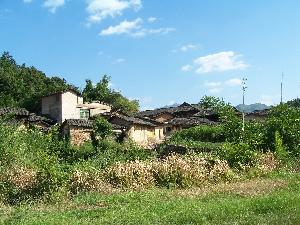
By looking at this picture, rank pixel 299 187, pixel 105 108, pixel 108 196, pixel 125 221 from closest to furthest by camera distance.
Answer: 1. pixel 125 221
2. pixel 108 196
3. pixel 299 187
4. pixel 105 108

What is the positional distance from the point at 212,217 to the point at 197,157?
804cm

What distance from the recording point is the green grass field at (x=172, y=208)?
37.6 feet

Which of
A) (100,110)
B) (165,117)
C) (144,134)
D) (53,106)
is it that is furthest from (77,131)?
(165,117)

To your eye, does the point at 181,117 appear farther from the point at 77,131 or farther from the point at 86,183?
the point at 86,183

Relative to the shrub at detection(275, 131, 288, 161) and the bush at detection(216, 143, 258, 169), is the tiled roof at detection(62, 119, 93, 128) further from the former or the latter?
the bush at detection(216, 143, 258, 169)

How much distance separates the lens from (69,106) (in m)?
56.2

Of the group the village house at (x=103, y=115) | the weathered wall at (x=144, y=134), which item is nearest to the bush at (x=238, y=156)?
the village house at (x=103, y=115)

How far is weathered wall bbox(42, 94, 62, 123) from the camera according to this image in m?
55.3

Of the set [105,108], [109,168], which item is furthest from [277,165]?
[105,108]

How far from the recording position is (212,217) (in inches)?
456

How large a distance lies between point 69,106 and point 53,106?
76.0 inches

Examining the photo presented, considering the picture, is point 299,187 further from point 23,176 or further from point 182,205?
point 23,176

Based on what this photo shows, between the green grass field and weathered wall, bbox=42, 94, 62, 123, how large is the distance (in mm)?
40574

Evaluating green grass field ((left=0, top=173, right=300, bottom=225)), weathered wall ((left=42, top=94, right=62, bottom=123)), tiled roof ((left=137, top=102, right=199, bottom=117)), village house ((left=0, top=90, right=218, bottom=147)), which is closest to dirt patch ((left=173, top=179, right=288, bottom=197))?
green grass field ((left=0, top=173, right=300, bottom=225))
